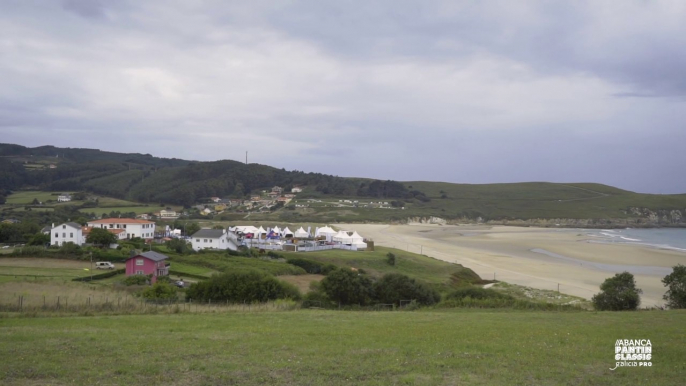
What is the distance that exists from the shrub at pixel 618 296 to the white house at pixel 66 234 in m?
40.1

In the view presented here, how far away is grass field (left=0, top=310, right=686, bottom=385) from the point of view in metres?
8.29

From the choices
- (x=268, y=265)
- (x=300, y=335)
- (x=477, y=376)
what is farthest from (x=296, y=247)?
(x=477, y=376)

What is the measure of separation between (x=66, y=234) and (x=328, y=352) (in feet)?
136

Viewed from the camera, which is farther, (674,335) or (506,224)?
(506,224)

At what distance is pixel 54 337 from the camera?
1102 cm

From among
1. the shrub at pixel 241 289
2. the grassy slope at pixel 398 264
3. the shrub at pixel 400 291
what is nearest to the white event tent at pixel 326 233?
the grassy slope at pixel 398 264

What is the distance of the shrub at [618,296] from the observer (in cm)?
2105

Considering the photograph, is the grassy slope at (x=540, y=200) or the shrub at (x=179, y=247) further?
the grassy slope at (x=540, y=200)

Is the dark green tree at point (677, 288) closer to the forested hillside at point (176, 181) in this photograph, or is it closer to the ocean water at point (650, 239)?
→ the ocean water at point (650, 239)

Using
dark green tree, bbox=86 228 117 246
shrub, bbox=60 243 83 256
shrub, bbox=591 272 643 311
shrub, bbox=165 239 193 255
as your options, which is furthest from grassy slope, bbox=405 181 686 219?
shrub, bbox=591 272 643 311

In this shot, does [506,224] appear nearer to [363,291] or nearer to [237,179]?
[237,179]

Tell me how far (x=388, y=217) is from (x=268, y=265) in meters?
67.5

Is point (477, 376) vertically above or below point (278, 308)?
above

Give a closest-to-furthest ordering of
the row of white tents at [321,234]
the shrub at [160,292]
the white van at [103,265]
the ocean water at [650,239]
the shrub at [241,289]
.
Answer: the shrub at [241,289], the shrub at [160,292], the white van at [103,265], the row of white tents at [321,234], the ocean water at [650,239]
